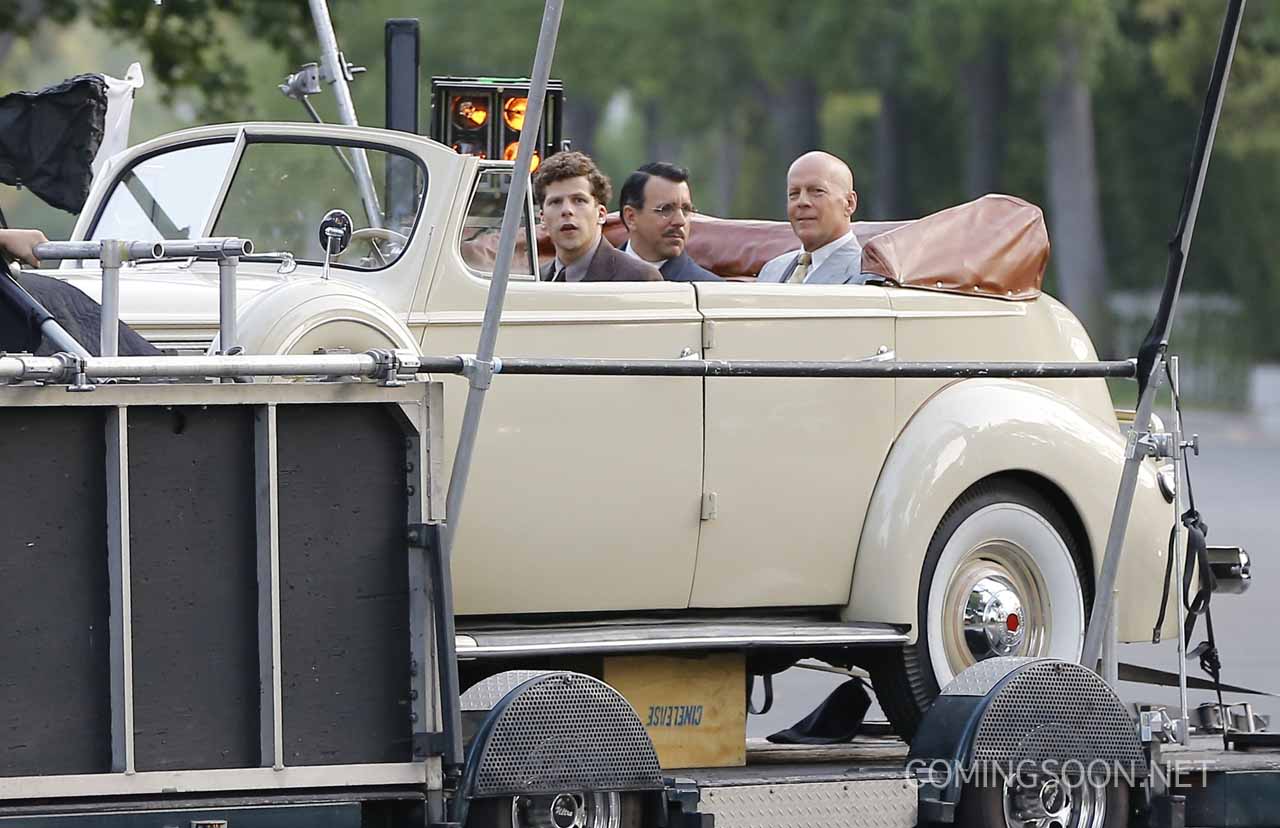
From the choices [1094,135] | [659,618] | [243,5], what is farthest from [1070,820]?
[1094,135]

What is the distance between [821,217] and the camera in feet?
26.0

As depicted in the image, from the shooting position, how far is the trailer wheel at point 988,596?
7238 mm

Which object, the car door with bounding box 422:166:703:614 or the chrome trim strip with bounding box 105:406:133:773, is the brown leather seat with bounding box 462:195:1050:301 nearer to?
the car door with bounding box 422:166:703:614

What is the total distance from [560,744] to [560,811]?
0.21 m

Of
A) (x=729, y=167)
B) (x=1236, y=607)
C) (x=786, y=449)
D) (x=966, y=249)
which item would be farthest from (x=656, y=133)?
(x=786, y=449)

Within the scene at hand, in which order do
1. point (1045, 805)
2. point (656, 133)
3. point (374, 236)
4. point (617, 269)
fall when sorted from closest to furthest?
point (1045, 805), point (374, 236), point (617, 269), point (656, 133)

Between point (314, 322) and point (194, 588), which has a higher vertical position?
point (314, 322)

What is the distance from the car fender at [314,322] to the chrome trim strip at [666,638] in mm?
820

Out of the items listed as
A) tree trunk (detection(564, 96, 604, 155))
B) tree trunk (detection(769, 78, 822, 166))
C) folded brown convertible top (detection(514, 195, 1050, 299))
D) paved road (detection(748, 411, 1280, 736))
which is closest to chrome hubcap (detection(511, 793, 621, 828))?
folded brown convertible top (detection(514, 195, 1050, 299))

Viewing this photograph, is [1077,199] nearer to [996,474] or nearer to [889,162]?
[889,162]

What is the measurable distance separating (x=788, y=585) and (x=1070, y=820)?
1057 millimetres

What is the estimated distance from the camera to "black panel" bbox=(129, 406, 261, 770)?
5289 millimetres

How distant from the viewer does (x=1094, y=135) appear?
139 ft

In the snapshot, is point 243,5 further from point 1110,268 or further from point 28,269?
point 1110,268
